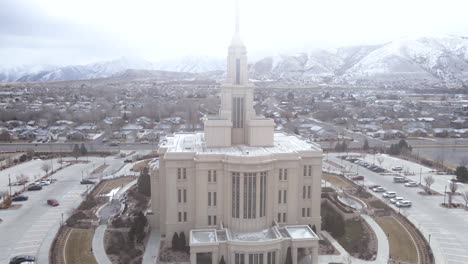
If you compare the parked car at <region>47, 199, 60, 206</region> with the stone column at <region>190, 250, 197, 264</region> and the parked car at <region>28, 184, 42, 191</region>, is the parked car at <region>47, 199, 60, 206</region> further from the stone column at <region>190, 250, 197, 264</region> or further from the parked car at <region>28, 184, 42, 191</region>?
the stone column at <region>190, 250, 197, 264</region>

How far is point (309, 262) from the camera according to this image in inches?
1287

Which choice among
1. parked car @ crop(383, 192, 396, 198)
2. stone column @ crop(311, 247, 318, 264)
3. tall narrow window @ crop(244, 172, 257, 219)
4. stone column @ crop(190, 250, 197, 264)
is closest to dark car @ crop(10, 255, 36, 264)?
stone column @ crop(190, 250, 197, 264)

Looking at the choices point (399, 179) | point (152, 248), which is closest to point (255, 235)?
point (152, 248)

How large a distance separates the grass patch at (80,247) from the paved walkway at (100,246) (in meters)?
0.34

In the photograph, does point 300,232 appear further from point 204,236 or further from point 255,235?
point 204,236

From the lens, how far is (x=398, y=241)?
36594 mm

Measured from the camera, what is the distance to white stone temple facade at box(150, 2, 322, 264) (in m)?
31.8

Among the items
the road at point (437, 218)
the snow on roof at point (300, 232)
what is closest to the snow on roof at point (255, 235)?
the snow on roof at point (300, 232)

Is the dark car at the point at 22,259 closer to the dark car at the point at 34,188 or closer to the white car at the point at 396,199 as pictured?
the dark car at the point at 34,188

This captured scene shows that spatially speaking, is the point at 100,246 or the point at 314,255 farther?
the point at 100,246

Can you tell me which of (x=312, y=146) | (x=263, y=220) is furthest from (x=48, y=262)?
(x=312, y=146)

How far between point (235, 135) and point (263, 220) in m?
8.63

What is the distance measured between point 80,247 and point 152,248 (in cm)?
579

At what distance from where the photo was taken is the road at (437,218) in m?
34.9
